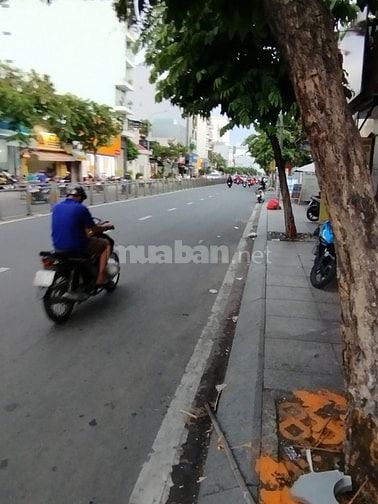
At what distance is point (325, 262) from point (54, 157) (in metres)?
32.5

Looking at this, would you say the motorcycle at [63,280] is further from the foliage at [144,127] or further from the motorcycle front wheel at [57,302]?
the foliage at [144,127]

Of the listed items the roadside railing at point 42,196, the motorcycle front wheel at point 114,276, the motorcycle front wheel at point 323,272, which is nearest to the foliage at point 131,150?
the roadside railing at point 42,196

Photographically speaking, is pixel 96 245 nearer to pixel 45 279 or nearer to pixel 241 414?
pixel 45 279

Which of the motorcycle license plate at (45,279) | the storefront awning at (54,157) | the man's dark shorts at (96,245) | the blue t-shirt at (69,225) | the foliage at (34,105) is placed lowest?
the motorcycle license plate at (45,279)

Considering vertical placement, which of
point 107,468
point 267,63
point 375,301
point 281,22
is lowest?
point 107,468

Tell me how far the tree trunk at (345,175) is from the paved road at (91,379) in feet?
4.68

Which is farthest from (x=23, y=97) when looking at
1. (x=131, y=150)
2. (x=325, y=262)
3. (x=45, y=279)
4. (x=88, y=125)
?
(x=131, y=150)

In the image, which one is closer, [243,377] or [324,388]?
[324,388]

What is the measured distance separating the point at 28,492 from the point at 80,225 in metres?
3.27

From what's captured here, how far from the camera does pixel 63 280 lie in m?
5.29

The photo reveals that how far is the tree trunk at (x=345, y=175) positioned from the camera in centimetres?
225

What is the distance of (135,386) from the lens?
3898 mm

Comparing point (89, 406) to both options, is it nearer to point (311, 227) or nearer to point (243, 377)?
point (243, 377)

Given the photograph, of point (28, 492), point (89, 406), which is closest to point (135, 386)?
point (89, 406)
